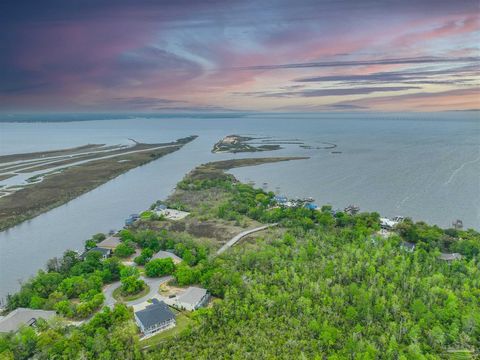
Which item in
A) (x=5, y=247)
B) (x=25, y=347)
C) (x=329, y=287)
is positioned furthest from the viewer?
(x=5, y=247)

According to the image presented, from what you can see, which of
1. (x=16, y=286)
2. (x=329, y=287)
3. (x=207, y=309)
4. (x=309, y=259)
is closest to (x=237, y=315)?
(x=207, y=309)

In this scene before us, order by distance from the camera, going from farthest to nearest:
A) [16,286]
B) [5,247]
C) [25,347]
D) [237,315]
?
[5,247] → [16,286] → [237,315] → [25,347]

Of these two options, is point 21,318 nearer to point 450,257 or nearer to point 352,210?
point 450,257

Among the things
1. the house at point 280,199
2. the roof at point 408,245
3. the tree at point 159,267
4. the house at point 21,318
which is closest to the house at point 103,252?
the tree at point 159,267

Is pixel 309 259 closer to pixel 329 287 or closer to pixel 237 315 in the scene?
pixel 329 287

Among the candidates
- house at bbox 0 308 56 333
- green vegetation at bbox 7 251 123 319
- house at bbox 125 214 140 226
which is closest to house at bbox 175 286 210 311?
green vegetation at bbox 7 251 123 319

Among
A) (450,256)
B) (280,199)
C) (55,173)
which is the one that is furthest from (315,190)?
(55,173)
